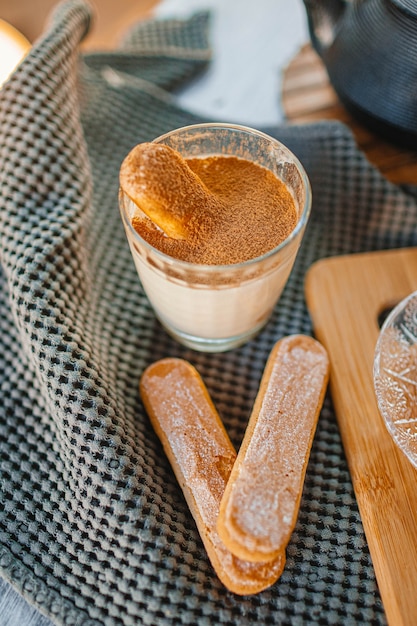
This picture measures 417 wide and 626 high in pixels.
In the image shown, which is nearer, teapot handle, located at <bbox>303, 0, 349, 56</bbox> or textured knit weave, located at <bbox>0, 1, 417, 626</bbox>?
textured knit weave, located at <bbox>0, 1, 417, 626</bbox>

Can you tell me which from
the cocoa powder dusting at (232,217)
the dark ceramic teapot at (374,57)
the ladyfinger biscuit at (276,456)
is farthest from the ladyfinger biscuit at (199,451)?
the dark ceramic teapot at (374,57)

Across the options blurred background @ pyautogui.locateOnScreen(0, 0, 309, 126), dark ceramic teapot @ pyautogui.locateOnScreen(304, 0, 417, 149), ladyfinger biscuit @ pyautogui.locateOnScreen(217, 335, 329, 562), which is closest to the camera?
ladyfinger biscuit @ pyautogui.locateOnScreen(217, 335, 329, 562)

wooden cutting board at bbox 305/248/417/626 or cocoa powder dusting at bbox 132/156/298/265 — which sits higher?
cocoa powder dusting at bbox 132/156/298/265

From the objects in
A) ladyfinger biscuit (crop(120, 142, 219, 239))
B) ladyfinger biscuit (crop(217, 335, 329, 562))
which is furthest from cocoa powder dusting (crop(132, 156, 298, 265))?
ladyfinger biscuit (crop(217, 335, 329, 562))

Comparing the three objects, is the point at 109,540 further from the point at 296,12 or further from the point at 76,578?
the point at 296,12

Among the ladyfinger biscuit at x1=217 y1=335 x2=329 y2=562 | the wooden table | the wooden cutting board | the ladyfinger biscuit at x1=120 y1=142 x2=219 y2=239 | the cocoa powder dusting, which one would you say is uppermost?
the ladyfinger biscuit at x1=120 y1=142 x2=219 y2=239

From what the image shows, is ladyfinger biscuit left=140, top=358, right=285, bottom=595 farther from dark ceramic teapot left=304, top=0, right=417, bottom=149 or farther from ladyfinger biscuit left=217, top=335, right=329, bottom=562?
dark ceramic teapot left=304, top=0, right=417, bottom=149
